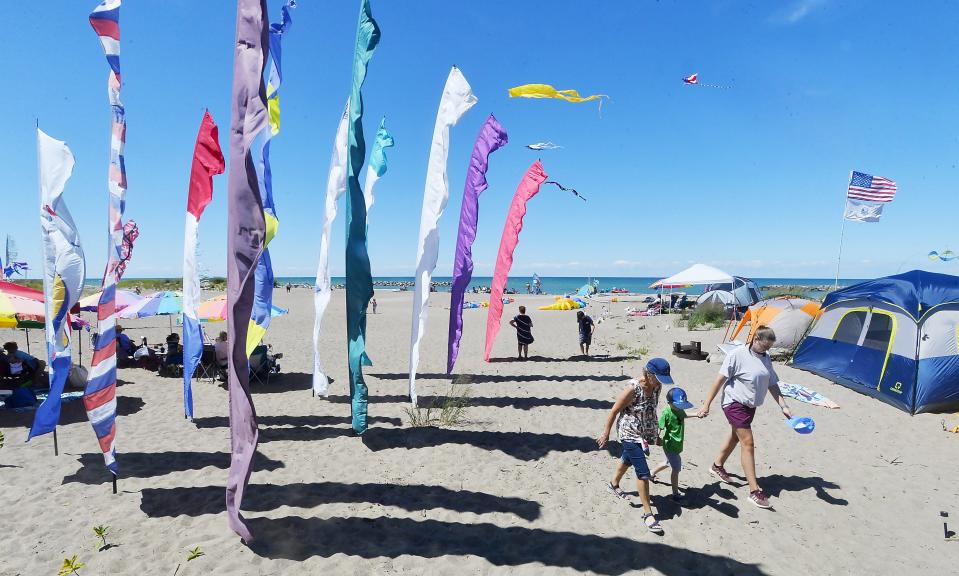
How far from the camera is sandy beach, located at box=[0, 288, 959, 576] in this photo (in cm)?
359

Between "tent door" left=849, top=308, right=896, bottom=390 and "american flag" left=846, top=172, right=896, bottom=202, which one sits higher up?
"american flag" left=846, top=172, right=896, bottom=202

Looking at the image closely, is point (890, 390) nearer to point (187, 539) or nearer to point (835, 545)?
point (835, 545)

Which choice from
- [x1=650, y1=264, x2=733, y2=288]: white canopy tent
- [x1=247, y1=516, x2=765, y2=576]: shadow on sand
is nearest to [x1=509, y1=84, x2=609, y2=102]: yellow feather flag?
[x1=247, y1=516, x2=765, y2=576]: shadow on sand

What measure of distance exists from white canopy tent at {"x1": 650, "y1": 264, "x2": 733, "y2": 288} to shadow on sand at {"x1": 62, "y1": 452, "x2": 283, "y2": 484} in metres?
18.2

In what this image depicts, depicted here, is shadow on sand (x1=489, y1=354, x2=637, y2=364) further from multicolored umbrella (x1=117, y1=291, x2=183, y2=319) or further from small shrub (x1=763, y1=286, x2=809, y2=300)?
multicolored umbrella (x1=117, y1=291, x2=183, y2=319)

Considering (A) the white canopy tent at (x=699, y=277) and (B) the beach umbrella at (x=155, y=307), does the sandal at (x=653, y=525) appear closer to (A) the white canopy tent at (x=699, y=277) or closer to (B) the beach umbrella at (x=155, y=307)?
(B) the beach umbrella at (x=155, y=307)

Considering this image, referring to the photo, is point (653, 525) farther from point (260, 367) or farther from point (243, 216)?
point (260, 367)

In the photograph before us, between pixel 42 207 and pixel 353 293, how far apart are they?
3.31m

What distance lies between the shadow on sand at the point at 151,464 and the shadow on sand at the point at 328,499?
54 centimetres

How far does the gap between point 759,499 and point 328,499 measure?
14.4 ft

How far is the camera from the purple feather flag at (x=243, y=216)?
3385 mm

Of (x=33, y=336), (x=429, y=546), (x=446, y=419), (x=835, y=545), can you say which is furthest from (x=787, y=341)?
(x=33, y=336)

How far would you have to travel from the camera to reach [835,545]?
381 centimetres

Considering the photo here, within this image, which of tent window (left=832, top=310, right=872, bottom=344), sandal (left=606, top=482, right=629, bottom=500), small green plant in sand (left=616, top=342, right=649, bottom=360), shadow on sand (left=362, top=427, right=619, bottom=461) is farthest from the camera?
small green plant in sand (left=616, top=342, right=649, bottom=360)
